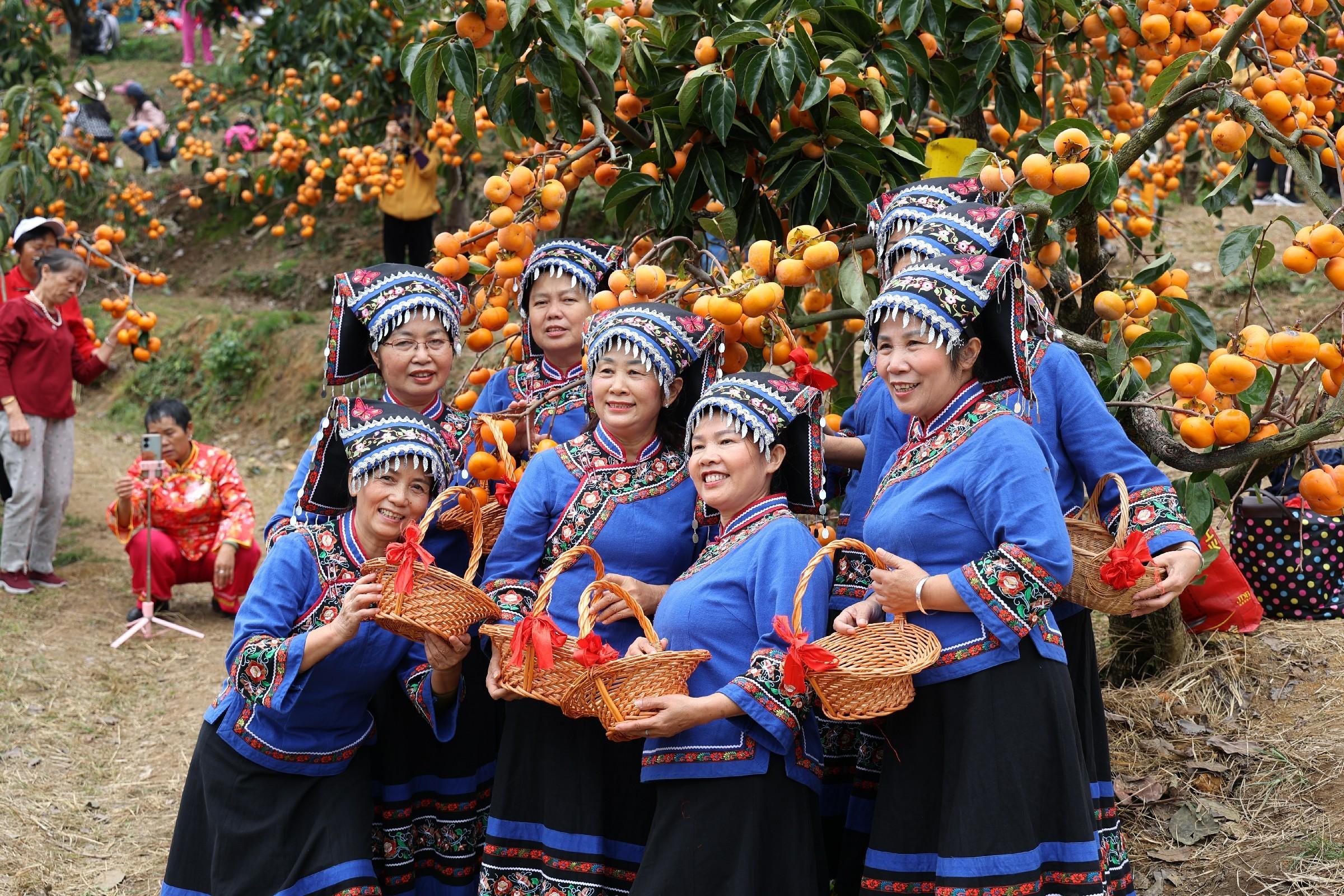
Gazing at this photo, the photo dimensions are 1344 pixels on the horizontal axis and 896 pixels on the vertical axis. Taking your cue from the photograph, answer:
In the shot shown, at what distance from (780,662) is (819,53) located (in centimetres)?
166

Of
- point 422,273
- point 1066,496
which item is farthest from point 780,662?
point 422,273

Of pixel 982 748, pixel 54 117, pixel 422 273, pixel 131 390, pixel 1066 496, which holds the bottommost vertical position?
pixel 131 390

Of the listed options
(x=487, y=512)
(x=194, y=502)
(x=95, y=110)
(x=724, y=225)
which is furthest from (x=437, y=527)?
(x=95, y=110)

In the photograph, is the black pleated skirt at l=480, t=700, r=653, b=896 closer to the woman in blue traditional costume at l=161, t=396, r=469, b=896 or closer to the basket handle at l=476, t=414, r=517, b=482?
the woman in blue traditional costume at l=161, t=396, r=469, b=896

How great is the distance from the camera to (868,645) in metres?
2.28

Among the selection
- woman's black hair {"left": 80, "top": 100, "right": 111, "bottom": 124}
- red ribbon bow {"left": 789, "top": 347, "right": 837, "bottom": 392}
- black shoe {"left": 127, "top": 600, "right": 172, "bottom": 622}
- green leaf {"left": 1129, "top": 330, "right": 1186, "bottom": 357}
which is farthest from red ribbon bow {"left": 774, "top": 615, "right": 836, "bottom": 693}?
woman's black hair {"left": 80, "top": 100, "right": 111, "bottom": 124}

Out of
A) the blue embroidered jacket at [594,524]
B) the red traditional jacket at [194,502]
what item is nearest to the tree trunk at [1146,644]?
the blue embroidered jacket at [594,524]

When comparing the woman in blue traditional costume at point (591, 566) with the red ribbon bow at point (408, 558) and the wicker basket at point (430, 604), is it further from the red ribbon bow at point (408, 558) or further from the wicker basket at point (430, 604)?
the red ribbon bow at point (408, 558)

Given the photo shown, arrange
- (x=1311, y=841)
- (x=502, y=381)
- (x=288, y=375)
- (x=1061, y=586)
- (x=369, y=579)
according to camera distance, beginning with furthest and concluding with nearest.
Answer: (x=288, y=375) < (x=502, y=381) < (x=1311, y=841) < (x=369, y=579) < (x=1061, y=586)

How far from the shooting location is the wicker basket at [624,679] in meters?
2.34

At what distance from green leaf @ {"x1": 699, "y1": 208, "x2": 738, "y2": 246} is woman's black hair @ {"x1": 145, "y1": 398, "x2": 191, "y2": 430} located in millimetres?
3628

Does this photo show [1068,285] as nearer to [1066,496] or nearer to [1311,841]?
[1066,496]

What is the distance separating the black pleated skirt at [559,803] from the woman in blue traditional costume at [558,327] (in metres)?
0.74

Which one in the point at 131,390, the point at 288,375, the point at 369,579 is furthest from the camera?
the point at 131,390
